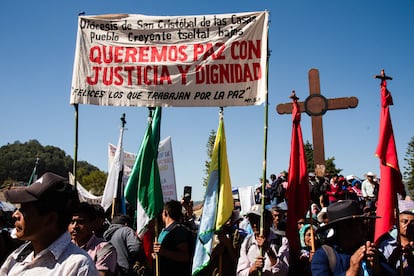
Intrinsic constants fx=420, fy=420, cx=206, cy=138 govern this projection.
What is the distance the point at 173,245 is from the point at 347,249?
2.64 meters

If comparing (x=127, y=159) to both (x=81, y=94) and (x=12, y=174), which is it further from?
(x=12, y=174)

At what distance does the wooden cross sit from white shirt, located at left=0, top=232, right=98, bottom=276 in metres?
12.2

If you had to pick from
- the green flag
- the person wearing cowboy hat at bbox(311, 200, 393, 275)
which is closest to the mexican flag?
the green flag

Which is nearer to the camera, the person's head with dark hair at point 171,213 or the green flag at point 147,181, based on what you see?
the person's head with dark hair at point 171,213

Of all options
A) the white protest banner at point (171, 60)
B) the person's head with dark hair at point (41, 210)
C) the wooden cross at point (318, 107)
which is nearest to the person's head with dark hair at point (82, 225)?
the person's head with dark hair at point (41, 210)

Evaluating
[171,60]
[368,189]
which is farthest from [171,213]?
[368,189]

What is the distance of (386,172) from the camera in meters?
4.81

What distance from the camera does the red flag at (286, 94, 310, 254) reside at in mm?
5371

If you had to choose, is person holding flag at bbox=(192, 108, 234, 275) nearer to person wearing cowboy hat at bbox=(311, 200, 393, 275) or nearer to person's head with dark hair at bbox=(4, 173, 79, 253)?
person wearing cowboy hat at bbox=(311, 200, 393, 275)

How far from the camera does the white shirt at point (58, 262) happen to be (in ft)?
7.55

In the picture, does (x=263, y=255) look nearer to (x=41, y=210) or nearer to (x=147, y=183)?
(x=147, y=183)

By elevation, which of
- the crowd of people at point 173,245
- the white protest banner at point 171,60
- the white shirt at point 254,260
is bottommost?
the white shirt at point 254,260

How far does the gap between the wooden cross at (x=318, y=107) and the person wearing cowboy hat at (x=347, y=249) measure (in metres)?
10.4

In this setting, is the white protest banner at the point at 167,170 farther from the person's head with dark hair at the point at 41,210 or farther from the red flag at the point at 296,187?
the person's head with dark hair at the point at 41,210
